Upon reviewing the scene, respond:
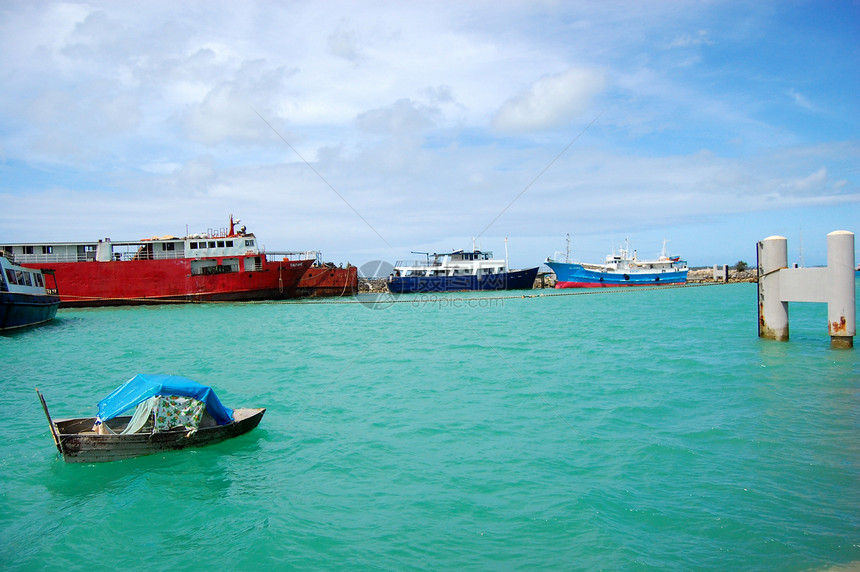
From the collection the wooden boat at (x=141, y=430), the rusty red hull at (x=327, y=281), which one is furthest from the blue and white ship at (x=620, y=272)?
the wooden boat at (x=141, y=430)

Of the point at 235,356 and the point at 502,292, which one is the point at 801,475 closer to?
the point at 235,356

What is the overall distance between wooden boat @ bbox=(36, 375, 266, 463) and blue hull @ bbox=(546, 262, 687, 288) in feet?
191

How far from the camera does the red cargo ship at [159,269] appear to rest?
4028cm

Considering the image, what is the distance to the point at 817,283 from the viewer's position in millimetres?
13828

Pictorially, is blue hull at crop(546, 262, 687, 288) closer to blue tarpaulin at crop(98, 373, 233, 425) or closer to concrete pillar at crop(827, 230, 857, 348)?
concrete pillar at crop(827, 230, 857, 348)

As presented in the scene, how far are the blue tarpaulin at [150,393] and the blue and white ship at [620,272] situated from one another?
5839 centimetres

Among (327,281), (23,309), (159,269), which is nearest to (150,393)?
(23,309)

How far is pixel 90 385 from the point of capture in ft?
47.4

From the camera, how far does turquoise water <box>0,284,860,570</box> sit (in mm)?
6043

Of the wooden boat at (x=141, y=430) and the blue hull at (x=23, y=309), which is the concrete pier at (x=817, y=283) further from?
the blue hull at (x=23, y=309)

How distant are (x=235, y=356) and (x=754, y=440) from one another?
16337mm

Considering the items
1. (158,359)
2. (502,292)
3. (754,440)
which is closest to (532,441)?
(754,440)

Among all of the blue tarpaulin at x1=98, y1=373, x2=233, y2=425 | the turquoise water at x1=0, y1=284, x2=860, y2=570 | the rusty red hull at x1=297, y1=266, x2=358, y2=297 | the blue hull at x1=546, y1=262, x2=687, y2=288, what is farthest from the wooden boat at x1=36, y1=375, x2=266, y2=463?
the blue hull at x1=546, y1=262, x2=687, y2=288

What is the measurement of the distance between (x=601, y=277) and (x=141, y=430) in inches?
2389
